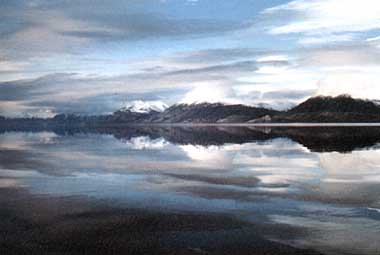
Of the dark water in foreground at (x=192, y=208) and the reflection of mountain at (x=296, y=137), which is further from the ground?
the reflection of mountain at (x=296, y=137)

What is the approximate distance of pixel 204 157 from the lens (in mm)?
25094

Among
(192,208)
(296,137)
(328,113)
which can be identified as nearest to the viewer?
(192,208)

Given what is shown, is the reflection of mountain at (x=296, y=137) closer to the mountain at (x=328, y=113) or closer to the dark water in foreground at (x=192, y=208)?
the dark water in foreground at (x=192, y=208)

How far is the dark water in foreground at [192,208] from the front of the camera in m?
9.25

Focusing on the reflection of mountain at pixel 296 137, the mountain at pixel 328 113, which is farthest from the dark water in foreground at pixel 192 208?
the mountain at pixel 328 113

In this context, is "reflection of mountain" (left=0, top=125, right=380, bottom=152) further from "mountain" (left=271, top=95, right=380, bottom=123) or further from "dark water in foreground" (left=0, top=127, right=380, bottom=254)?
"mountain" (left=271, top=95, right=380, bottom=123)

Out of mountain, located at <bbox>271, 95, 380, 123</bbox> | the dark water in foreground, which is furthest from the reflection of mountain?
mountain, located at <bbox>271, 95, 380, 123</bbox>

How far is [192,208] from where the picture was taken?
12.3 meters

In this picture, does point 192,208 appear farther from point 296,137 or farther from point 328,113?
point 328,113

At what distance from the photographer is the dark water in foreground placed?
925 cm

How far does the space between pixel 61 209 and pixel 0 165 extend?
36.9 ft

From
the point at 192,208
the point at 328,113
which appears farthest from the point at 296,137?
the point at 328,113

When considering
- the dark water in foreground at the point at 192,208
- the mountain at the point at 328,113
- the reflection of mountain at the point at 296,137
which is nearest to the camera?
the dark water in foreground at the point at 192,208

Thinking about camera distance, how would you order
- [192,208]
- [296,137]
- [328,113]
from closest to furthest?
[192,208]
[296,137]
[328,113]
